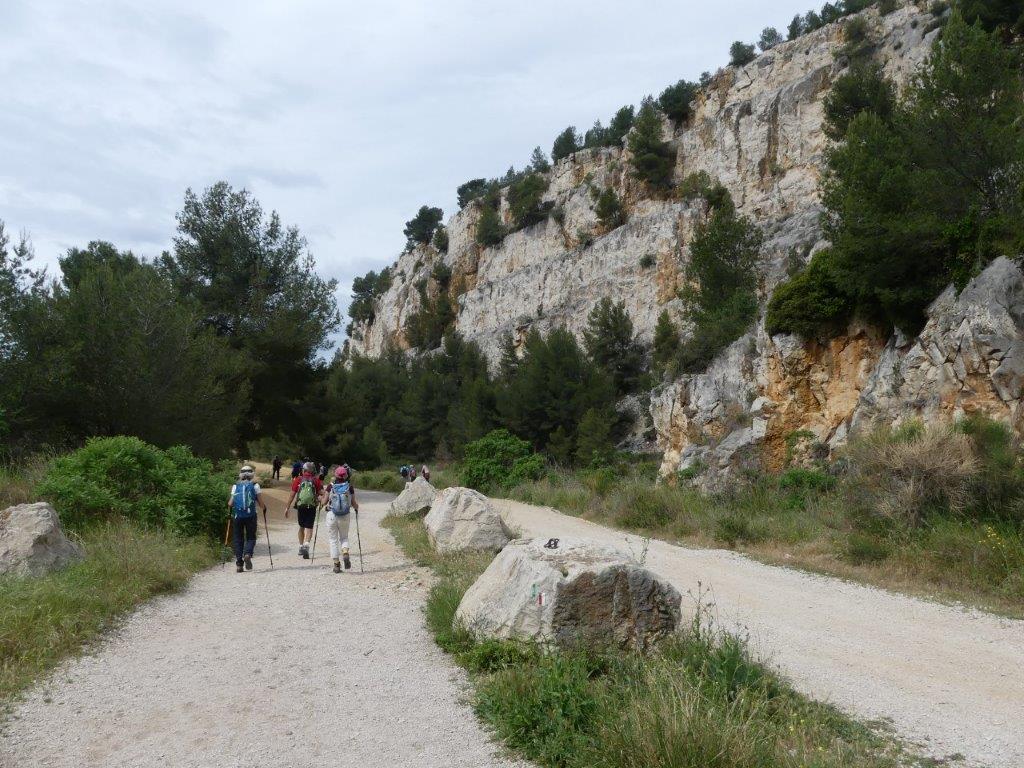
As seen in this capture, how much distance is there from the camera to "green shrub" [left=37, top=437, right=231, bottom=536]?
11523 mm

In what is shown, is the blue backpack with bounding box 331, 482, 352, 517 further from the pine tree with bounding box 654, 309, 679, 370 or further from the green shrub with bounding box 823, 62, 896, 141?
the pine tree with bounding box 654, 309, 679, 370

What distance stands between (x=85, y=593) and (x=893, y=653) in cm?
800

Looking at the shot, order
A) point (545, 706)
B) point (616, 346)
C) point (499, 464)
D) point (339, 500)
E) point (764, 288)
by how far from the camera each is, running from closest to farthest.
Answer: point (545, 706) → point (339, 500) → point (499, 464) → point (764, 288) → point (616, 346)

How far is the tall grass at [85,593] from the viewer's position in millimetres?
5977

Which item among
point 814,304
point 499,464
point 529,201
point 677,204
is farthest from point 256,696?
point 529,201

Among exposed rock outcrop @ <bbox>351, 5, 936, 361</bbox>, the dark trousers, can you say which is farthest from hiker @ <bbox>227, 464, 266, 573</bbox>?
exposed rock outcrop @ <bbox>351, 5, 936, 361</bbox>

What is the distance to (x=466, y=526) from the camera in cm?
1239

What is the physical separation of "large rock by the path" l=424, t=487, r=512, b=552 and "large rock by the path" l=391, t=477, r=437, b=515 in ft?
16.5

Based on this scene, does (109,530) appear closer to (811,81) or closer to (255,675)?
(255,675)

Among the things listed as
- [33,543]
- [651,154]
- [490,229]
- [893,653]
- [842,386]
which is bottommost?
[893,653]

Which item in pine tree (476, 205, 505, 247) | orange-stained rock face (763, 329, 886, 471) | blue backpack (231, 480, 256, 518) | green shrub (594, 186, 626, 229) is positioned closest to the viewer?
blue backpack (231, 480, 256, 518)

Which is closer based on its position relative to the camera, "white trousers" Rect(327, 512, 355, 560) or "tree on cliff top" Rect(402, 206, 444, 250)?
"white trousers" Rect(327, 512, 355, 560)

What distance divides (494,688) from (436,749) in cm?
78

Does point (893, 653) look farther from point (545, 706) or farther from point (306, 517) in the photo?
point (306, 517)
